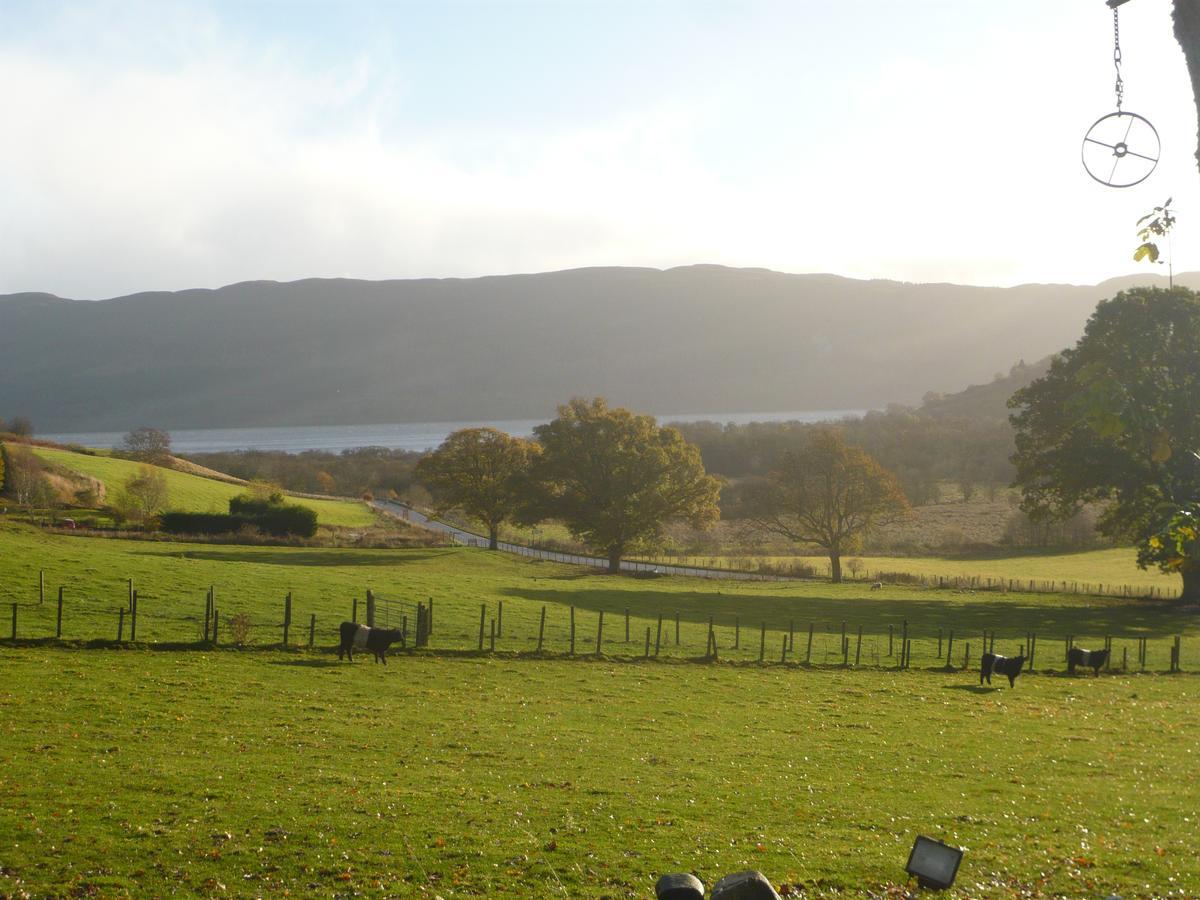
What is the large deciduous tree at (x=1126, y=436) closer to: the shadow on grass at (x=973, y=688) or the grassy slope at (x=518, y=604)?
the grassy slope at (x=518, y=604)

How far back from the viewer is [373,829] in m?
12.9

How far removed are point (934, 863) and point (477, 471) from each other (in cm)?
7236

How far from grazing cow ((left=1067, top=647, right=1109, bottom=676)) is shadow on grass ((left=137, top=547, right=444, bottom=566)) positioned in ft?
135

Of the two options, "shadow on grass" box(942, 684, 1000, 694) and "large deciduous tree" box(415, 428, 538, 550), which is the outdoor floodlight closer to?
"shadow on grass" box(942, 684, 1000, 694)

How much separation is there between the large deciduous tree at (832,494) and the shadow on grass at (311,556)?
1000 inches

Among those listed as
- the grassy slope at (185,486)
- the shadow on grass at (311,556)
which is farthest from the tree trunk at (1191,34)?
the grassy slope at (185,486)

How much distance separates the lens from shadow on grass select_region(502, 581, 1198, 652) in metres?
44.3

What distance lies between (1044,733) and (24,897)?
21043mm

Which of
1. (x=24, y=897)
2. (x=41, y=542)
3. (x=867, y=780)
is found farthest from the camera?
(x=41, y=542)

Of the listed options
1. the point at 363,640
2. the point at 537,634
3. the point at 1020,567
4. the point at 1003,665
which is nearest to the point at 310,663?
the point at 363,640

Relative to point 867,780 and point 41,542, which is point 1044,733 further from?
point 41,542

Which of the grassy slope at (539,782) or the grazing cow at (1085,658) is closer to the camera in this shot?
the grassy slope at (539,782)

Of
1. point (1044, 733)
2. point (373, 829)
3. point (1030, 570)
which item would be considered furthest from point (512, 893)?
point (1030, 570)

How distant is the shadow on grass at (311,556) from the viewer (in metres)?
58.5
